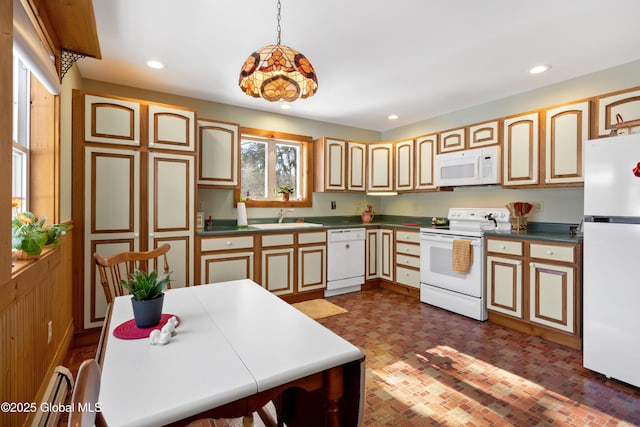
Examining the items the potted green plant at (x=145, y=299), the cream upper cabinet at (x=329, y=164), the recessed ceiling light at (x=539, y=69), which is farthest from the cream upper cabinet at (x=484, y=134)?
the potted green plant at (x=145, y=299)

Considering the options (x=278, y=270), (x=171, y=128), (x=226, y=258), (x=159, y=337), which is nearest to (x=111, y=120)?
(x=171, y=128)

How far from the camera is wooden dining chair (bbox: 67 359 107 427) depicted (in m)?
0.48

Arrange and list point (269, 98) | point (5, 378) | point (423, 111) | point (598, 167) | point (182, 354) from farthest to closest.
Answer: point (423, 111) → point (598, 167) → point (269, 98) → point (5, 378) → point (182, 354)

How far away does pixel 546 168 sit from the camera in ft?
10.2

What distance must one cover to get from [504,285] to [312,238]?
86.5 inches

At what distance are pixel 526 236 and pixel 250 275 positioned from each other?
9.46 feet

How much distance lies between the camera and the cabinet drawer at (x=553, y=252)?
2.71 meters

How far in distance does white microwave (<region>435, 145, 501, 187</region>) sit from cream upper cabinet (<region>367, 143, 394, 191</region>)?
857mm

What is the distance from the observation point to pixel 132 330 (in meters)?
1.19

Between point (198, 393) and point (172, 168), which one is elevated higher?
point (172, 168)

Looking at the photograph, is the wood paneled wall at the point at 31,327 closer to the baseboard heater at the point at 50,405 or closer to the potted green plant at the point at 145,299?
the baseboard heater at the point at 50,405

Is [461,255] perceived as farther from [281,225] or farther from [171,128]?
[171,128]

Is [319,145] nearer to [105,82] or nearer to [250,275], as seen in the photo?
[250,275]

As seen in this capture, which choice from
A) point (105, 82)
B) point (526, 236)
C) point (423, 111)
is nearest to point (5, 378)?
point (105, 82)
